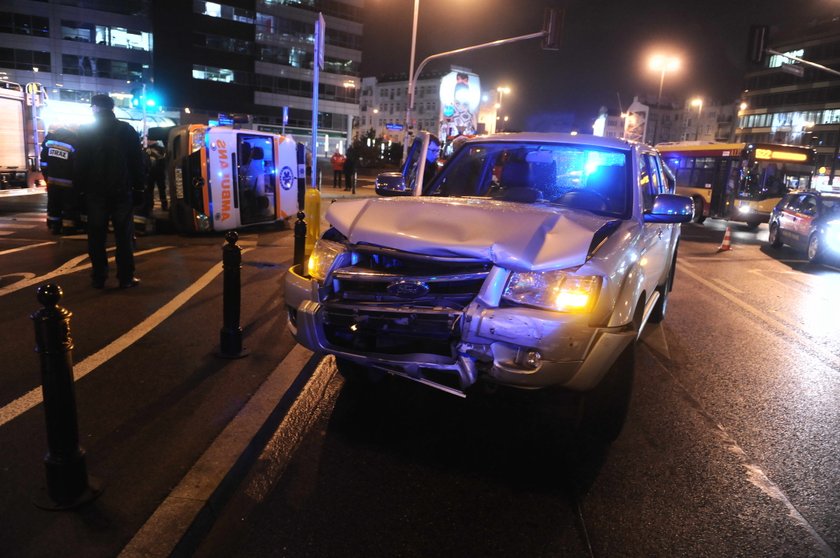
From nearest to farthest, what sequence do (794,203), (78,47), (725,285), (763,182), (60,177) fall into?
(725,285) < (60,177) < (794,203) < (763,182) < (78,47)

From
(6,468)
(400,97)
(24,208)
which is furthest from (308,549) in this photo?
(400,97)

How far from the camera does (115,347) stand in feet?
17.4

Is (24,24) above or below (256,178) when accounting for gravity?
above

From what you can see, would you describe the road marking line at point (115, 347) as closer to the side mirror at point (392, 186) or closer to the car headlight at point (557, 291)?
the side mirror at point (392, 186)

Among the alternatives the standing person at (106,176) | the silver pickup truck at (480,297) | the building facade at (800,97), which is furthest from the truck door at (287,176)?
the building facade at (800,97)

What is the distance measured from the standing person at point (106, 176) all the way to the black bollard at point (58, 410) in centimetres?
469

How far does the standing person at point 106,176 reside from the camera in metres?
6.82

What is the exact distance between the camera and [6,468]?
324cm

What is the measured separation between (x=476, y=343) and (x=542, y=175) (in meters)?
2.51

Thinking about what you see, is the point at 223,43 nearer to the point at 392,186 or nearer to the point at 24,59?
the point at 24,59

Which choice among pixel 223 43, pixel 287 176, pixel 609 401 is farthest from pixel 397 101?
pixel 609 401

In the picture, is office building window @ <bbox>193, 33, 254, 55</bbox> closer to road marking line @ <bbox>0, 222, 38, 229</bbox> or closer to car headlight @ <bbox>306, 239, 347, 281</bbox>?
road marking line @ <bbox>0, 222, 38, 229</bbox>

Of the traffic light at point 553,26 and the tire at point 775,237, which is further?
the traffic light at point 553,26

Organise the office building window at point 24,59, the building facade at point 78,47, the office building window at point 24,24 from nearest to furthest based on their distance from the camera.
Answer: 1. the office building window at point 24,24
2. the building facade at point 78,47
3. the office building window at point 24,59
